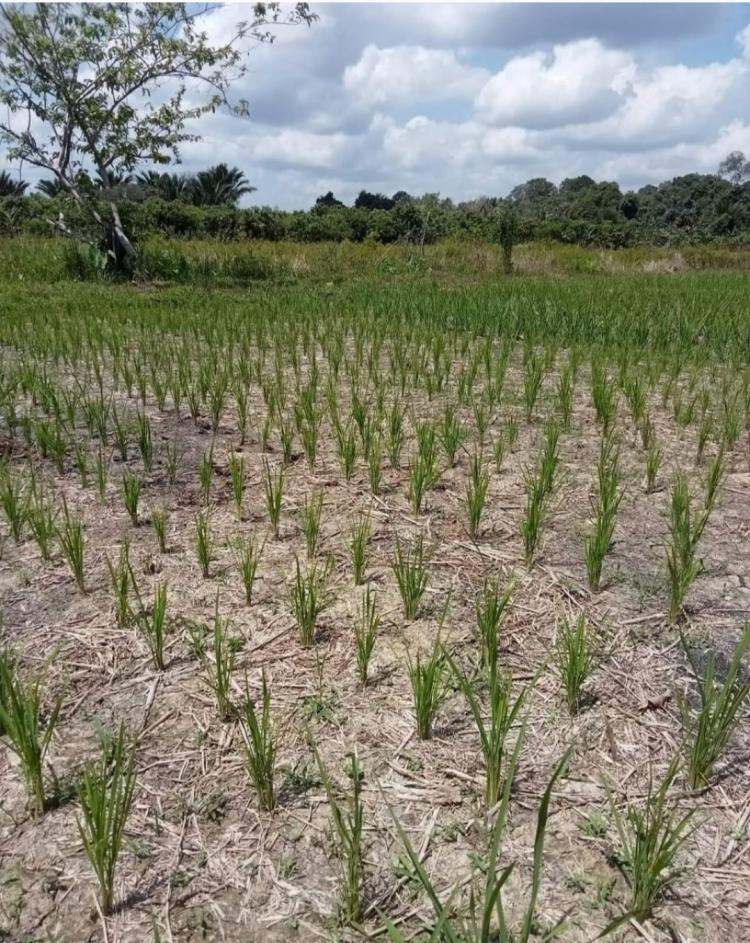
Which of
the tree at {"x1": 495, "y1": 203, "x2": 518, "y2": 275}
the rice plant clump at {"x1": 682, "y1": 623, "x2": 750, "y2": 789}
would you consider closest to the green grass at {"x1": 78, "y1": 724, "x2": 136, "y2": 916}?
the rice plant clump at {"x1": 682, "y1": 623, "x2": 750, "y2": 789}

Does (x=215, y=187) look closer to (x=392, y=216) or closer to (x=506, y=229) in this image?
(x=392, y=216)

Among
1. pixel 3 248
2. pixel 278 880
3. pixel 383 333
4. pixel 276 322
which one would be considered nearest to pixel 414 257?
pixel 3 248

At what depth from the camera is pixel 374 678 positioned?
1.63m

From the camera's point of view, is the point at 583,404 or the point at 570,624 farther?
the point at 583,404

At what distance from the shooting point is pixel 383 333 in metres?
5.36

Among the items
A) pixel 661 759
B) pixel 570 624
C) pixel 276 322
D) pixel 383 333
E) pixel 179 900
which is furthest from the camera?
pixel 276 322

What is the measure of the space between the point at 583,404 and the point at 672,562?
2.15 m

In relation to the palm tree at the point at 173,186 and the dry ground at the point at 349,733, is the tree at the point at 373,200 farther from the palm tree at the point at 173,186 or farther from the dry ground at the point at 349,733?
the dry ground at the point at 349,733

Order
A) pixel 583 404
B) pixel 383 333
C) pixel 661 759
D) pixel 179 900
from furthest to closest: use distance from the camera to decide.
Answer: pixel 383 333 → pixel 583 404 → pixel 661 759 → pixel 179 900

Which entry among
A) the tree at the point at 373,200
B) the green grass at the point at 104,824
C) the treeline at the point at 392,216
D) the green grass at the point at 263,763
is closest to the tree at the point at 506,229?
the treeline at the point at 392,216

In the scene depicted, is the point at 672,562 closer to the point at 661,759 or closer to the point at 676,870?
the point at 661,759

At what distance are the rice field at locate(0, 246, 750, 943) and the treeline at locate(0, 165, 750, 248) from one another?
806 cm

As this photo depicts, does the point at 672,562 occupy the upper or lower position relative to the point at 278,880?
upper

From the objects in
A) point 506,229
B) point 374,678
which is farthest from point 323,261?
point 374,678
